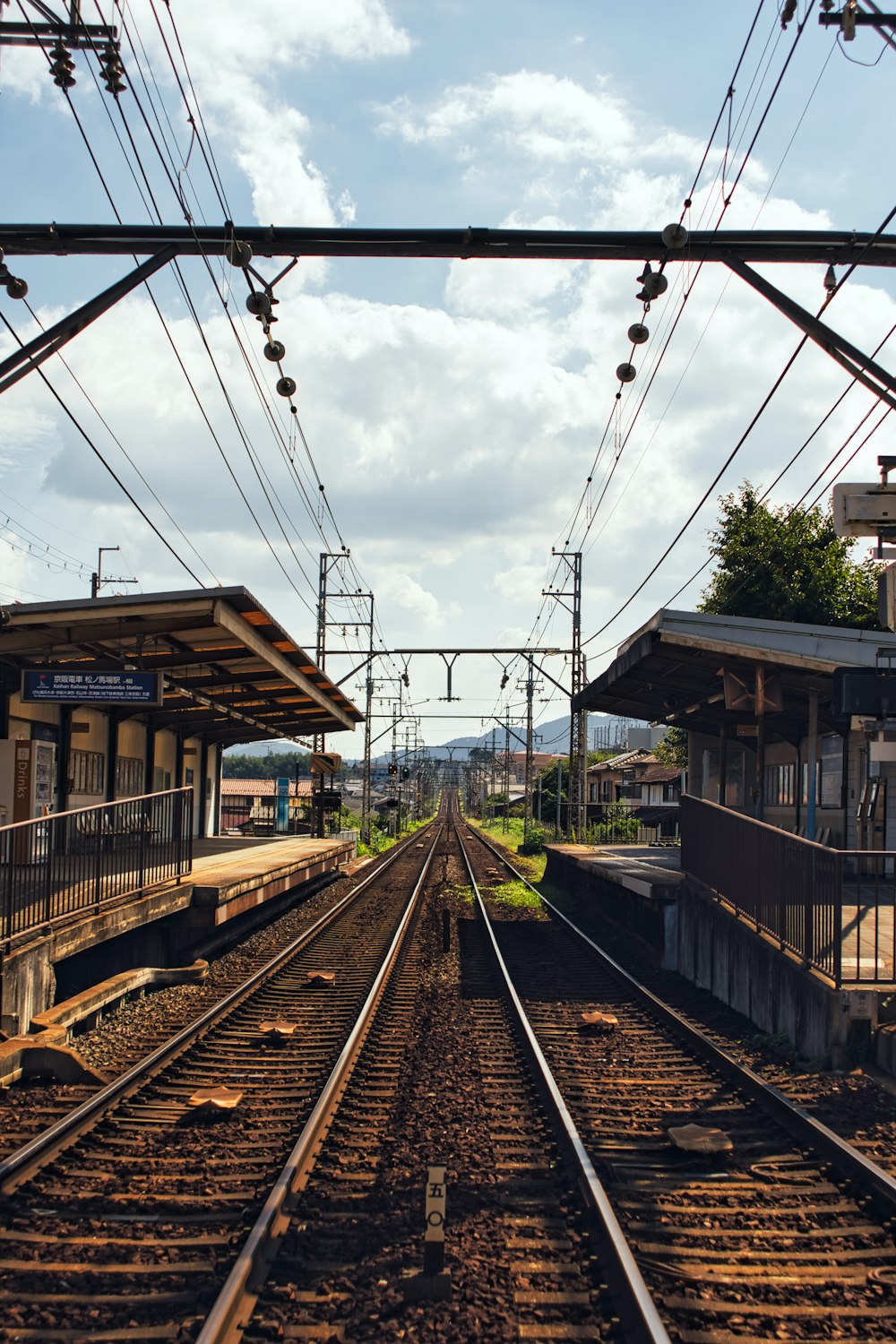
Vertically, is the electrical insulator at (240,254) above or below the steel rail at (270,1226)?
above

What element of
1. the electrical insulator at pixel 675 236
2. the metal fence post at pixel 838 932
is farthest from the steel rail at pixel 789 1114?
the electrical insulator at pixel 675 236

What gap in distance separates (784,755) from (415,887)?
9.63 metres

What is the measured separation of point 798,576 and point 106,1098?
2265 centimetres

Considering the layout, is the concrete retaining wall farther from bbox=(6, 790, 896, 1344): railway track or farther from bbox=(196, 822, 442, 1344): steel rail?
bbox=(196, 822, 442, 1344): steel rail

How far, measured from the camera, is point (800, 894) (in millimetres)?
9234

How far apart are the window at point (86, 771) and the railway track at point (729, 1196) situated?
10728mm

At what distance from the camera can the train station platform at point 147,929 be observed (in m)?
8.53

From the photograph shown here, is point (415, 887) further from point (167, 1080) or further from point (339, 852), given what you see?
point (167, 1080)

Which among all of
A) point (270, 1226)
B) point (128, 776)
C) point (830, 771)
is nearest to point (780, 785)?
point (830, 771)

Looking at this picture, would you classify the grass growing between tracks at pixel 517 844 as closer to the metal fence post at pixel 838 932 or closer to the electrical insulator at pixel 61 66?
the metal fence post at pixel 838 932

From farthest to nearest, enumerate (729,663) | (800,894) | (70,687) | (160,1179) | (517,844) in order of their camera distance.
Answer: (517,844), (729,663), (70,687), (800,894), (160,1179)

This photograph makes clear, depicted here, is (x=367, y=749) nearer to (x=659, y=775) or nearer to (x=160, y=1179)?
(x=659, y=775)

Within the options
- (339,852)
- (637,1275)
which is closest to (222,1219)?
(637,1275)

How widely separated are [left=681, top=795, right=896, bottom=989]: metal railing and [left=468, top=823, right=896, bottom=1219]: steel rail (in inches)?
42.1
